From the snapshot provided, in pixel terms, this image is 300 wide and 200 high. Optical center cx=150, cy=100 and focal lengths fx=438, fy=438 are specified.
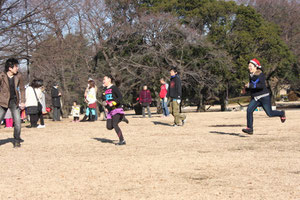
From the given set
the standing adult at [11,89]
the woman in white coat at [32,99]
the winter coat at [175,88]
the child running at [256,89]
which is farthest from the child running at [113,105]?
the woman in white coat at [32,99]

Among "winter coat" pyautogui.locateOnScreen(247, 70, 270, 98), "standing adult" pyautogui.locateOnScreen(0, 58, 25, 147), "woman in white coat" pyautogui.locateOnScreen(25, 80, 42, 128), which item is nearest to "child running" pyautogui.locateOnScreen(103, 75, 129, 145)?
"standing adult" pyautogui.locateOnScreen(0, 58, 25, 147)

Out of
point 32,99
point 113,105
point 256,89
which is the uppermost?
point 32,99

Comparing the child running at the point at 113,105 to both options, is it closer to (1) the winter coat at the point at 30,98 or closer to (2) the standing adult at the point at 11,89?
(2) the standing adult at the point at 11,89

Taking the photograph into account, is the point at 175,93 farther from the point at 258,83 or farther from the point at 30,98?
the point at 30,98

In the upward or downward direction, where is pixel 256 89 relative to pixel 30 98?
downward

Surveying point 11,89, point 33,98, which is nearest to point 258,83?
point 11,89

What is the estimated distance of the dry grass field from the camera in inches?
195

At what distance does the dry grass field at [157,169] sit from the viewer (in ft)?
16.3

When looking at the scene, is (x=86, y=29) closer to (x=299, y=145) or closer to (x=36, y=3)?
(x=36, y=3)

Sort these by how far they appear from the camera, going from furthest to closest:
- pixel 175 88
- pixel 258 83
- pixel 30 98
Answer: pixel 30 98
pixel 175 88
pixel 258 83

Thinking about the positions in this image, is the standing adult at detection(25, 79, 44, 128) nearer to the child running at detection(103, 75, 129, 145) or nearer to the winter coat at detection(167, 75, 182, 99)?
the winter coat at detection(167, 75, 182, 99)

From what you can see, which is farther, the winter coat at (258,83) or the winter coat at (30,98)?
the winter coat at (30,98)

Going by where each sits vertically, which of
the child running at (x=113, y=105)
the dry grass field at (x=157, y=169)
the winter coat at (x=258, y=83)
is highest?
the winter coat at (x=258, y=83)

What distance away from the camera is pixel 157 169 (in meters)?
6.41
